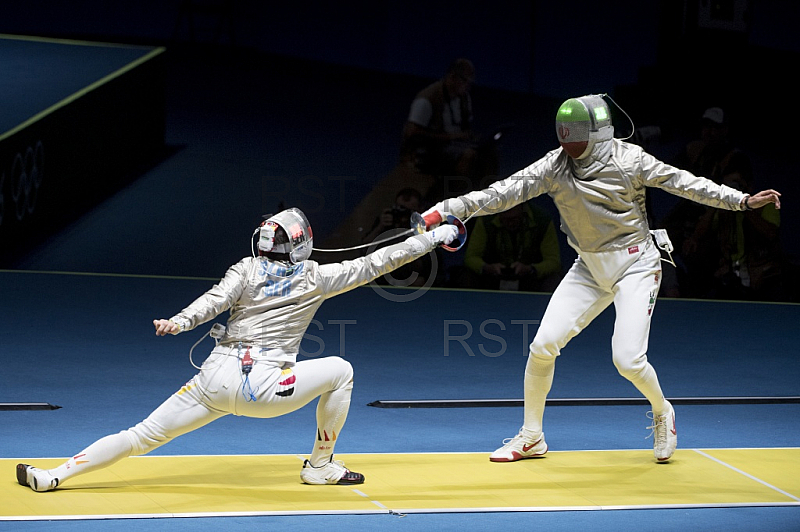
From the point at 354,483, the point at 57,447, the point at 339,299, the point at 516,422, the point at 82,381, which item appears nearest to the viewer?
the point at 354,483

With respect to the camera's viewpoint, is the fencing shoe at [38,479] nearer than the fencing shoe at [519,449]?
Yes

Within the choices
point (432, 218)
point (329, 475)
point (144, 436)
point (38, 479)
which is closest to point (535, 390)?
point (432, 218)

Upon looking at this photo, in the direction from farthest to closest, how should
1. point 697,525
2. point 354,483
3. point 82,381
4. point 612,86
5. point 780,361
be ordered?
point 612,86 → point 780,361 → point 82,381 → point 354,483 → point 697,525

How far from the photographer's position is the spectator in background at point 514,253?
29.4ft

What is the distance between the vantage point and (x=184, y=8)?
9.39 meters

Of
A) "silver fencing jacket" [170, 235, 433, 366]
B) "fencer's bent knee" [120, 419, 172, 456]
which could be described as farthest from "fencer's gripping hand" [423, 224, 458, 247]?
"fencer's bent knee" [120, 419, 172, 456]

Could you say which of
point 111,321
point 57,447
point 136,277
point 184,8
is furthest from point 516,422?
point 184,8

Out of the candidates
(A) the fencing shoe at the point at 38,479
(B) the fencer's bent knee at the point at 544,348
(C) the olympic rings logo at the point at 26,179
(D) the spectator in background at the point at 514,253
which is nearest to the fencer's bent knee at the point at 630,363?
(B) the fencer's bent knee at the point at 544,348

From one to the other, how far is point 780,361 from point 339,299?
325cm

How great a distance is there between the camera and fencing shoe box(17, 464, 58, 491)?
163 inches

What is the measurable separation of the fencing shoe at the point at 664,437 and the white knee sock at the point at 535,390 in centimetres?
48

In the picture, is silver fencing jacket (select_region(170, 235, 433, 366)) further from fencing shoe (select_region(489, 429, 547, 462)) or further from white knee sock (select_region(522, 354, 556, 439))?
fencing shoe (select_region(489, 429, 547, 462))

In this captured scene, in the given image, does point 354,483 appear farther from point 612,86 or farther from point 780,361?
point 612,86

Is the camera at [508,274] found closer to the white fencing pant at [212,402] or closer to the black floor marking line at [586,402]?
the black floor marking line at [586,402]
